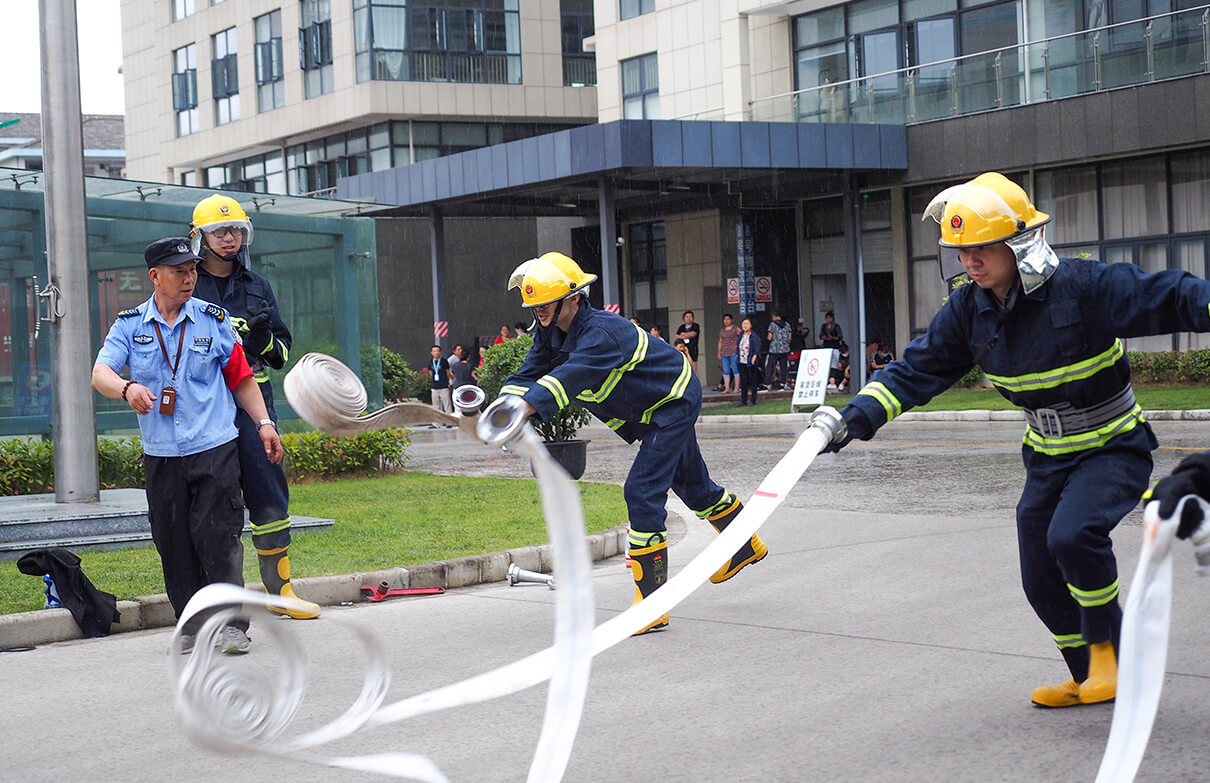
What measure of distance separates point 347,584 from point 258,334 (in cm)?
172

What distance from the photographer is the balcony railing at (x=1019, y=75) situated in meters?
23.6

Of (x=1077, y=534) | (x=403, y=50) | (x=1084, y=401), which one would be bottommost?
(x=1077, y=534)

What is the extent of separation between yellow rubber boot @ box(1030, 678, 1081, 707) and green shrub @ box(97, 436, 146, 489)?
10262mm

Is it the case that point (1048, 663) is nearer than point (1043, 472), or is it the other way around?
point (1043, 472)

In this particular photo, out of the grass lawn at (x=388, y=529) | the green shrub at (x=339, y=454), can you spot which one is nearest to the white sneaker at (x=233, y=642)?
the grass lawn at (x=388, y=529)

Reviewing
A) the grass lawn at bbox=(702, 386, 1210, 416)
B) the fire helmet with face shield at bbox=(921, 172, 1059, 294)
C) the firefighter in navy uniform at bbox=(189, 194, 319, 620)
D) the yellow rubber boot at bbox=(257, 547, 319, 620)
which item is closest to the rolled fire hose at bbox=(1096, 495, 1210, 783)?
the fire helmet with face shield at bbox=(921, 172, 1059, 294)

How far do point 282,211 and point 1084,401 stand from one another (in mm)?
13519

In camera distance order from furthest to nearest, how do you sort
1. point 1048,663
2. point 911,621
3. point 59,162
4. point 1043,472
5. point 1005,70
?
1. point 1005,70
2. point 59,162
3. point 911,621
4. point 1048,663
5. point 1043,472

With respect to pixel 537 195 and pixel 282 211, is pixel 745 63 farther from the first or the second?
pixel 282 211

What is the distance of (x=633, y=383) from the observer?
22.2 feet

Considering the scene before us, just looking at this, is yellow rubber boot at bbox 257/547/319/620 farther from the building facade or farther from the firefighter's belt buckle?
the building facade

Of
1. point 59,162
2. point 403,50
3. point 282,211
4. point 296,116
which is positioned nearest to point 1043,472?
point 59,162

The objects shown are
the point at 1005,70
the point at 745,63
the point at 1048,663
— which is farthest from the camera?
the point at 745,63

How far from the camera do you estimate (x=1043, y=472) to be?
192 inches
